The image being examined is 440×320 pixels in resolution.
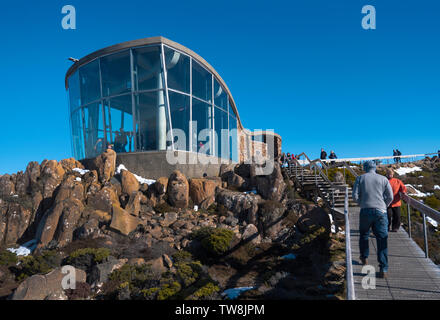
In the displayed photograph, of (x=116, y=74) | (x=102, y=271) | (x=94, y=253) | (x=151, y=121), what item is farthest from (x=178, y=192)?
(x=116, y=74)

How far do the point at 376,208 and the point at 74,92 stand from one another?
2076 cm

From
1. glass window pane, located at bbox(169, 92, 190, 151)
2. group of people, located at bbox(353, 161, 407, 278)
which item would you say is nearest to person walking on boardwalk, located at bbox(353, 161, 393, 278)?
group of people, located at bbox(353, 161, 407, 278)

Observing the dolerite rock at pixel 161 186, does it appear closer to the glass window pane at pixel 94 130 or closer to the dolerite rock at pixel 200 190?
the dolerite rock at pixel 200 190

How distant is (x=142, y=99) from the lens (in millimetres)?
16344

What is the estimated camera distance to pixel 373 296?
4.14 metres

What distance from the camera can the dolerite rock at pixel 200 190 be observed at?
45.4 ft

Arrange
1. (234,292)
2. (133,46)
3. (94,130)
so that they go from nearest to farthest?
(234,292) < (133,46) < (94,130)

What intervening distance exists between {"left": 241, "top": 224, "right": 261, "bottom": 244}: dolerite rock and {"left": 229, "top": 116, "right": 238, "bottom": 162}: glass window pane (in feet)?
36.1

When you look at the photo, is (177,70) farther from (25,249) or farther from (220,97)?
(25,249)

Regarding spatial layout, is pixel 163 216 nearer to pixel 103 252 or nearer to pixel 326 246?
pixel 103 252

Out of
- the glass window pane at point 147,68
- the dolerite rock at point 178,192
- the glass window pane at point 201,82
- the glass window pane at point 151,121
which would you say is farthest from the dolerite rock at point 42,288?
the glass window pane at point 201,82

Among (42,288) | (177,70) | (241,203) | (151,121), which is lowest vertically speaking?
(42,288)

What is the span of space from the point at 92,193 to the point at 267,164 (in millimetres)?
9161
